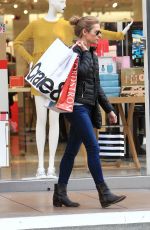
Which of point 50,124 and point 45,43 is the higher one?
point 45,43

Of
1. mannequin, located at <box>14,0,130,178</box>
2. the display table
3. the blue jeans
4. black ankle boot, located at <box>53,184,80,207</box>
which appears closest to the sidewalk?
black ankle boot, located at <box>53,184,80,207</box>

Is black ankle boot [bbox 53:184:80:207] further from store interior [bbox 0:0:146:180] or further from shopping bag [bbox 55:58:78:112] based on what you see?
store interior [bbox 0:0:146:180]

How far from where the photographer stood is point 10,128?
28.9ft

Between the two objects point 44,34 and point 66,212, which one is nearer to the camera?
point 66,212

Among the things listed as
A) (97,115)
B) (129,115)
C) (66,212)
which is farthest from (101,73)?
(66,212)

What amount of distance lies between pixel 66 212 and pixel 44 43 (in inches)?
92.0

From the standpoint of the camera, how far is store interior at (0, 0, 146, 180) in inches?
336

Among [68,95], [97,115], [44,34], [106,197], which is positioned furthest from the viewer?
[44,34]

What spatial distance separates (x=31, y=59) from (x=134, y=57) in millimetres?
1252

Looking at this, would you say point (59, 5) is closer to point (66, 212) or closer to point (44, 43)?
point (44, 43)

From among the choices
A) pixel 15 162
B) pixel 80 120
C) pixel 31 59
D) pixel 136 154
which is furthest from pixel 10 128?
pixel 80 120

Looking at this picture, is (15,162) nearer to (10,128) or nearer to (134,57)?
(10,128)

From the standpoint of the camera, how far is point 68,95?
21.9 ft

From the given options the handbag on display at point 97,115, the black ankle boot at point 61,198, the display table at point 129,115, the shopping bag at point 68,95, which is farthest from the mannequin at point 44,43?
the shopping bag at point 68,95
